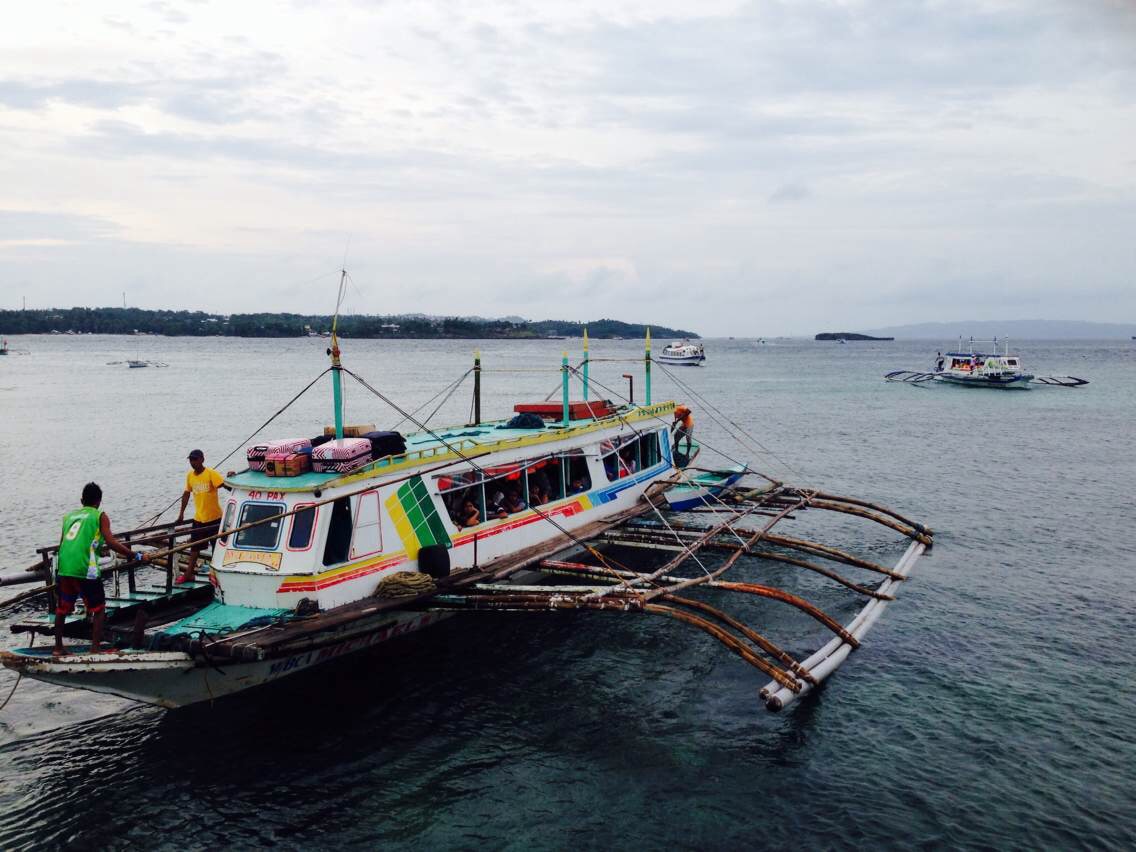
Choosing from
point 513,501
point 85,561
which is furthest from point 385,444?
point 85,561

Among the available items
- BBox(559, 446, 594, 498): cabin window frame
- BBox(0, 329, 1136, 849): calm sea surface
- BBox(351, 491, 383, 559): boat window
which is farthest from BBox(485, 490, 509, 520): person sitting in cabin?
BBox(351, 491, 383, 559): boat window

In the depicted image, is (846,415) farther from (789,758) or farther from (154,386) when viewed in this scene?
(154,386)

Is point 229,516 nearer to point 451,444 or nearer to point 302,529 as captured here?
point 302,529

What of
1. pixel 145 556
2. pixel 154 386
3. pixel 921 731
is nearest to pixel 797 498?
pixel 921 731

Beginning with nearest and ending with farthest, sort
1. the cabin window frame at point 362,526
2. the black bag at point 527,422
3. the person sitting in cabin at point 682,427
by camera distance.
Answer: the cabin window frame at point 362,526
the black bag at point 527,422
the person sitting in cabin at point 682,427

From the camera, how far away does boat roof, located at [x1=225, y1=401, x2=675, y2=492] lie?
16.4 meters

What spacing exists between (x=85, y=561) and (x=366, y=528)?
504cm

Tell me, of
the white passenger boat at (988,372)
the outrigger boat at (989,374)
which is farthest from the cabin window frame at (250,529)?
the outrigger boat at (989,374)

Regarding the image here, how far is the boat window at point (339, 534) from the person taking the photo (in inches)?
636

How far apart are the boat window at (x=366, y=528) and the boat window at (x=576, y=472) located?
7429mm

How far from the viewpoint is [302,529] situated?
1589 cm

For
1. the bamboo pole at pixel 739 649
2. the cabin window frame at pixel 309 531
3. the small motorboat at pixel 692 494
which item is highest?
the cabin window frame at pixel 309 531

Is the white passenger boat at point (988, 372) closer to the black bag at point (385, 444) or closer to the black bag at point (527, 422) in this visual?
the black bag at point (527, 422)

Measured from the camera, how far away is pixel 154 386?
97750mm
